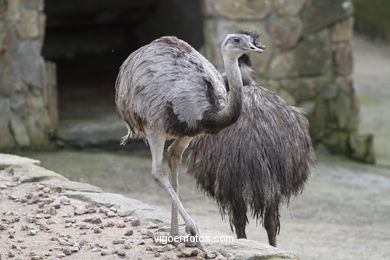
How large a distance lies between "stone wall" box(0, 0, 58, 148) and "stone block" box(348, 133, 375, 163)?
2717mm

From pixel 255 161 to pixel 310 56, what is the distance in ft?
11.8

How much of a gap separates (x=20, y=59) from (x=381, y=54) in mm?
7524

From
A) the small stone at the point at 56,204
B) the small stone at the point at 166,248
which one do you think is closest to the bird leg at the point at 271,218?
the small stone at the point at 166,248

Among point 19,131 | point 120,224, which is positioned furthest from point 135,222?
point 19,131

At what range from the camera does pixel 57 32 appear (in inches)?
437

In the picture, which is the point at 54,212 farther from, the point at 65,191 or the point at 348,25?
the point at 348,25

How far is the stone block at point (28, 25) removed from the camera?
709 cm

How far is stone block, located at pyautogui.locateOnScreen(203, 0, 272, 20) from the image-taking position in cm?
737

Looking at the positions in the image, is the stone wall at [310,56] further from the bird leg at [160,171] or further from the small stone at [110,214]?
the bird leg at [160,171]

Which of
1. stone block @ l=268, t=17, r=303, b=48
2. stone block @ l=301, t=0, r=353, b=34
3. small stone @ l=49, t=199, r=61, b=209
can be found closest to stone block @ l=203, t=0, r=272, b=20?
stone block @ l=268, t=17, r=303, b=48

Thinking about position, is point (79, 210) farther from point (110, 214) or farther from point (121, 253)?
point (121, 253)

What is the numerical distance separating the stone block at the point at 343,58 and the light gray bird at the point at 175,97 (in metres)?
4.18

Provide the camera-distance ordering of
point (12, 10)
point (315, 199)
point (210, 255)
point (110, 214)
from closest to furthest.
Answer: point (210, 255)
point (110, 214)
point (315, 199)
point (12, 10)

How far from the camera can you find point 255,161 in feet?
14.3
